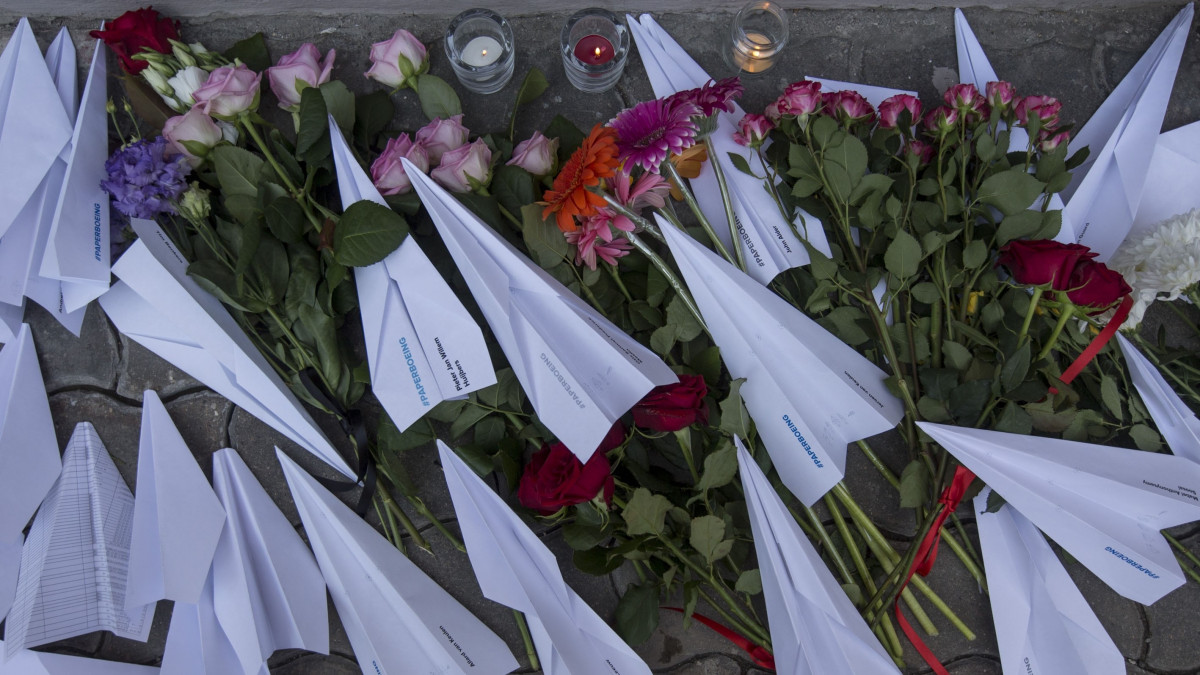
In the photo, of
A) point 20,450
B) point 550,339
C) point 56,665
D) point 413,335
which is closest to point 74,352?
point 20,450

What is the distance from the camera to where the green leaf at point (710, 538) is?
2.36 ft

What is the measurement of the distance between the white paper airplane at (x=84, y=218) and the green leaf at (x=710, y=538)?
0.75 metres

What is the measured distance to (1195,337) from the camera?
89cm

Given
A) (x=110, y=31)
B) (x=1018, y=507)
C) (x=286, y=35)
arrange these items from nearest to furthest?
(x=1018, y=507), (x=110, y=31), (x=286, y=35)

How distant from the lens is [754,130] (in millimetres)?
780

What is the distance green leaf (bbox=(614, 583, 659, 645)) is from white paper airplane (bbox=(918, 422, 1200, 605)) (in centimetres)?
36

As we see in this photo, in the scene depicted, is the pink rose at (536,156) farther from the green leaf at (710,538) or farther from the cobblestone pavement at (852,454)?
the green leaf at (710,538)

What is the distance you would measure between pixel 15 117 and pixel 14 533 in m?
0.50

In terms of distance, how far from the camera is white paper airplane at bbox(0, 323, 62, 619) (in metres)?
0.80

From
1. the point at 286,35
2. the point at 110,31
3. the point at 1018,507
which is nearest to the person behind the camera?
the point at 1018,507

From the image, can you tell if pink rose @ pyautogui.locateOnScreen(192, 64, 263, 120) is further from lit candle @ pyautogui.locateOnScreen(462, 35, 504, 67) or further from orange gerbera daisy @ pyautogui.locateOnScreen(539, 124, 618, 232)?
orange gerbera daisy @ pyautogui.locateOnScreen(539, 124, 618, 232)

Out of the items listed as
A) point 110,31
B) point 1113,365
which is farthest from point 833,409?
point 110,31

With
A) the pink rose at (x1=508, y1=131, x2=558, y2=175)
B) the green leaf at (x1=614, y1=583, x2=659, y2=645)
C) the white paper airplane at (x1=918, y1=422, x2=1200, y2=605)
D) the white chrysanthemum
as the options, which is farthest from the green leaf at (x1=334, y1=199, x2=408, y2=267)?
the white chrysanthemum

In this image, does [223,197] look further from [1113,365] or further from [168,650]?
[1113,365]
